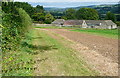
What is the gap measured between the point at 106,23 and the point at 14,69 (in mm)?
80365

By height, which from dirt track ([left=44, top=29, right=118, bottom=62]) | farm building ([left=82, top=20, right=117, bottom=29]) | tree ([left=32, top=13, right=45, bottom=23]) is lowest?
farm building ([left=82, top=20, right=117, bottom=29])

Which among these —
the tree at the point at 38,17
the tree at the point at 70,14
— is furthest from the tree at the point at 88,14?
the tree at the point at 38,17

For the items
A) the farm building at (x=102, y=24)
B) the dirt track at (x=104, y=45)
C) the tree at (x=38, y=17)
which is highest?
the tree at (x=38, y=17)

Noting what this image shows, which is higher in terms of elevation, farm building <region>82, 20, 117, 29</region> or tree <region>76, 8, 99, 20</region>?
tree <region>76, 8, 99, 20</region>

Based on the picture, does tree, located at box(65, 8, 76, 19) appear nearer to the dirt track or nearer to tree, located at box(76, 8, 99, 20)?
tree, located at box(76, 8, 99, 20)

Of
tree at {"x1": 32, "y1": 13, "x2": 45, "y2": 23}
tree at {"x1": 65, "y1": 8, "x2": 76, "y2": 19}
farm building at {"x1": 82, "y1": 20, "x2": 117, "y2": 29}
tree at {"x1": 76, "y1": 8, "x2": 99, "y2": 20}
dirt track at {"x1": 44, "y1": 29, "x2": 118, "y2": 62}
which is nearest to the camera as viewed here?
dirt track at {"x1": 44, "y1": 29, "x2": 118, "y2": 62}

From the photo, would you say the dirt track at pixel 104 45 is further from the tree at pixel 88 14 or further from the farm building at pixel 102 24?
the tree at pixel 88 14

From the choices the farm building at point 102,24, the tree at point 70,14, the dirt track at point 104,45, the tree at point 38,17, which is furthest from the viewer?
the tree at point 70,14

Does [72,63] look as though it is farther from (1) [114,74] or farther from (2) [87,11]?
(2) [87,11]

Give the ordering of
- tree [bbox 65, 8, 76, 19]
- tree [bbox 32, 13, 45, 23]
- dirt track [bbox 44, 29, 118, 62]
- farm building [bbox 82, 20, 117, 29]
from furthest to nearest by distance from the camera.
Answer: tree [bbox 65, 8, 76, 19], tree [bbox 32, 13, 45, 23], farm building [bbox 82, 20, 117, 29], dirt track [bbox 44, 29, 118, 62]

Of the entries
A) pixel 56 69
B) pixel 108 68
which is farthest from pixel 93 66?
pixel 56 69

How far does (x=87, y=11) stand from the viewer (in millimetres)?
105250

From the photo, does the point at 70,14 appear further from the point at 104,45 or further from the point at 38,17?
the point at 104,45

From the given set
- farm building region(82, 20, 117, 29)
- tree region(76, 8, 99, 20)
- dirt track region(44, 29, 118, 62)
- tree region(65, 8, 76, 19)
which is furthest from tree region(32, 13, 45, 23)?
dirt track region(44, 29, 118, 62)
